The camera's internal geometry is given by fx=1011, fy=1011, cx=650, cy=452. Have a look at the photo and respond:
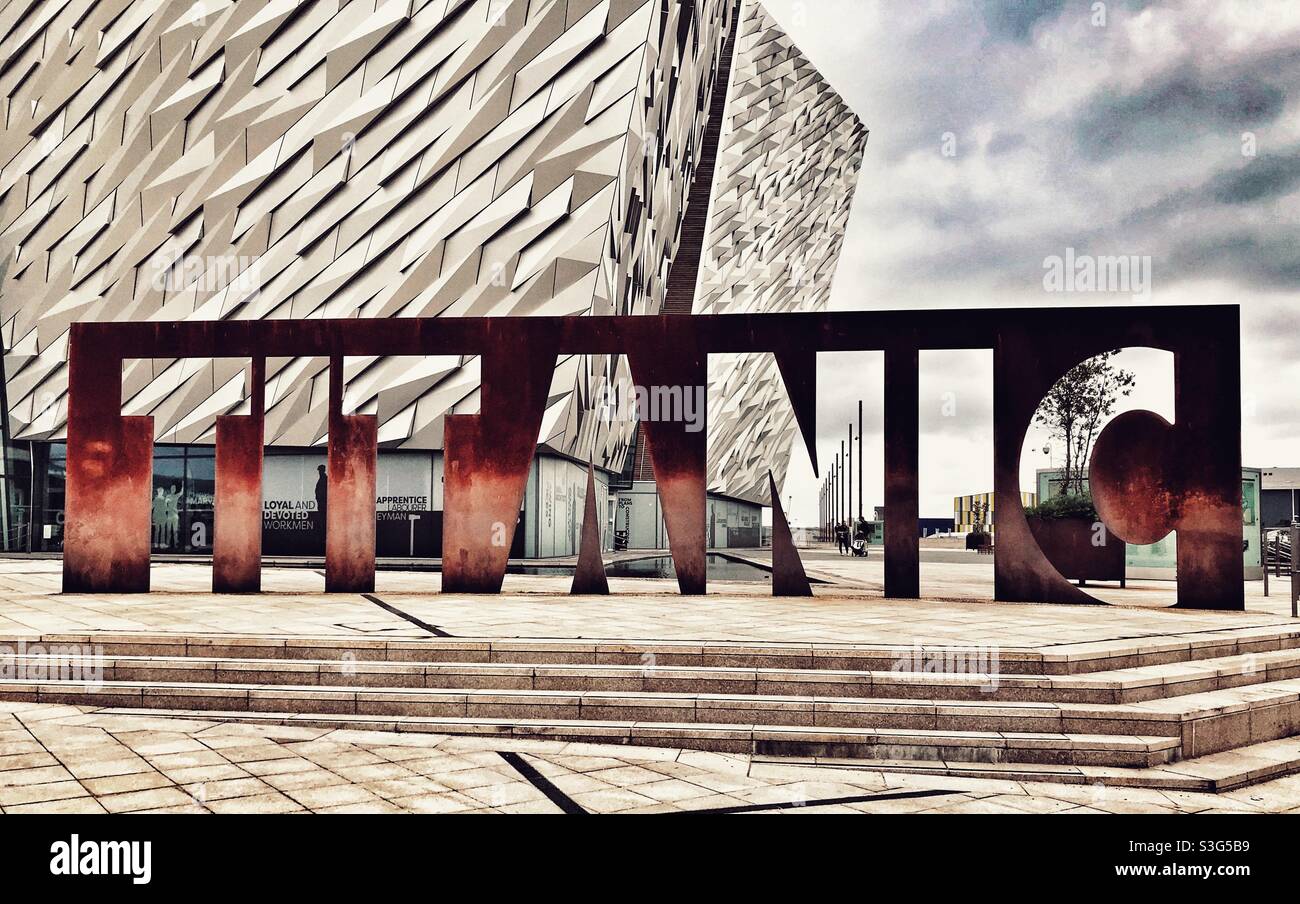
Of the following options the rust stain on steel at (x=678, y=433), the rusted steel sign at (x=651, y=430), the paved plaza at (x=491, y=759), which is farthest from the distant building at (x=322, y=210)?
the paved plaza at (x=491, y=759)

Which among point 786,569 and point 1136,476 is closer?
point 1136,476

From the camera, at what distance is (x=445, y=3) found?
26031 mm

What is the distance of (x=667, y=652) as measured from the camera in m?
8.55

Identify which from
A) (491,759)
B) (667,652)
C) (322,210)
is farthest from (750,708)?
(322,210)

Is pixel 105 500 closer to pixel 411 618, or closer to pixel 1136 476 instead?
pixel 411 618

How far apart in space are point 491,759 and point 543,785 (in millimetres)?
752

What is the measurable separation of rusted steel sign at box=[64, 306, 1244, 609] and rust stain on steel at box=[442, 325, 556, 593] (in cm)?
2

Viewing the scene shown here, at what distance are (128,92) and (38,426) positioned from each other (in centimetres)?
1074

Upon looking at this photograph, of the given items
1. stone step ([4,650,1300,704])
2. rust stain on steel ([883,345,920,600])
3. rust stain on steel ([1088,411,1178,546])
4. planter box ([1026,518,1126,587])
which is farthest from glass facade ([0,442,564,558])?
stone step ([4,650,1300,704])

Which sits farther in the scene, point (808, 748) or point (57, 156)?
point (57, 156)

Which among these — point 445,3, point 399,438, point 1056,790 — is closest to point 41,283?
point 399,438

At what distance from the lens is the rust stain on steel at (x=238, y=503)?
14.3 meters
